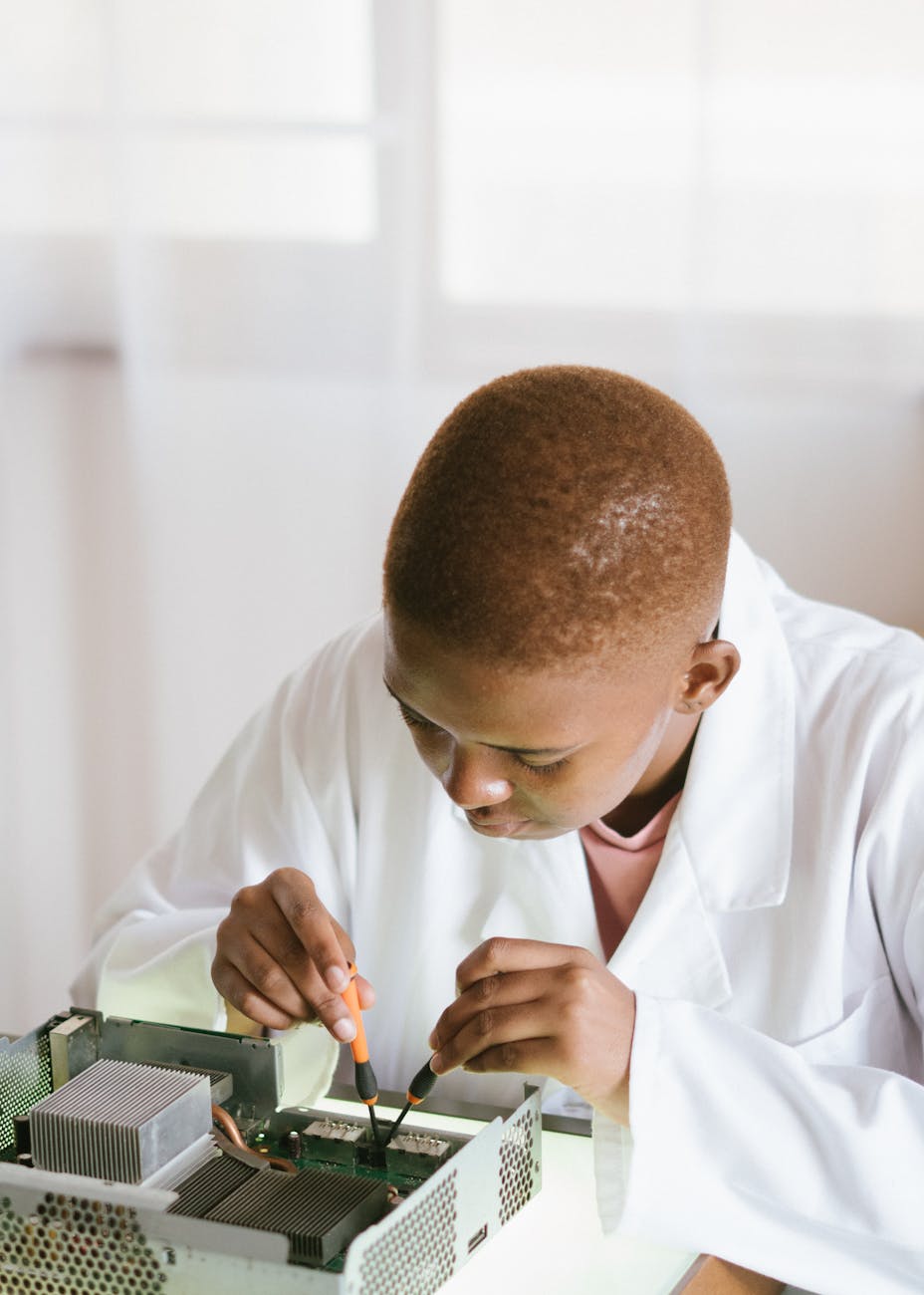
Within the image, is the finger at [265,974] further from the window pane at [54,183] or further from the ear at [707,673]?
the window pane at [54,183]

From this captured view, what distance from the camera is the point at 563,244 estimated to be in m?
2.43

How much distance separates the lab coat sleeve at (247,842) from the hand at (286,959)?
0.58 feet

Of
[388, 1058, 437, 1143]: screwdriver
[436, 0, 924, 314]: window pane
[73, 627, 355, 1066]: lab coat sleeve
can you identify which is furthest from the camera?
[436, 0, 924, 314]: window pane

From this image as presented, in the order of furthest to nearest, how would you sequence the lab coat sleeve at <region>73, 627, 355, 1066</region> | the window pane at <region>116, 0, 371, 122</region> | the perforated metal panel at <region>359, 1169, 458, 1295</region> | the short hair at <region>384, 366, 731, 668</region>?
the window pane at <region>116, 0, 371, 122</region>, the lab coat sleeve at <region>73, 627, 355, 1066</region>, the short hair at <region>384, 366, 731, 668</region>, the perforated metal panel at <region>359, 1169, 458, 1295</region>

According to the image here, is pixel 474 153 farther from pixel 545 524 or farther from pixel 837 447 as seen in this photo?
pixel 545 524

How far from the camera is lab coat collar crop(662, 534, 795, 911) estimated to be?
1363 millimetres

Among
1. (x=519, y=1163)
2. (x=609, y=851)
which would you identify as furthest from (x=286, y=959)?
(x=609, y=851)

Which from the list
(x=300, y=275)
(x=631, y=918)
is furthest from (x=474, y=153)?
(x=631, y=918)

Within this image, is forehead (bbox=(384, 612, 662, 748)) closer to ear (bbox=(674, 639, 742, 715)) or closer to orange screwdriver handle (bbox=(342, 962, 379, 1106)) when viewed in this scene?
ear (bbox=(674, 639, 742, 715))

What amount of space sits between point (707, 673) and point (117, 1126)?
0.58m

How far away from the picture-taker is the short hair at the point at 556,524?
1053mm

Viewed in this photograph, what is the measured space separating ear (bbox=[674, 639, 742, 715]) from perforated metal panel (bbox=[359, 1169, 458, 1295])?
45 centimetres

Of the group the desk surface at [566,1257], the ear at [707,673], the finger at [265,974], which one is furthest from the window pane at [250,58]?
the desk surface at [566,1257]

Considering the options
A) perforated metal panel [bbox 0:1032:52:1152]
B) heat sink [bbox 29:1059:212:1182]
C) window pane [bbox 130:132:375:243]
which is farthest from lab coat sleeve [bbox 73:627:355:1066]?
window pane [bbox 130:132:375:243]
